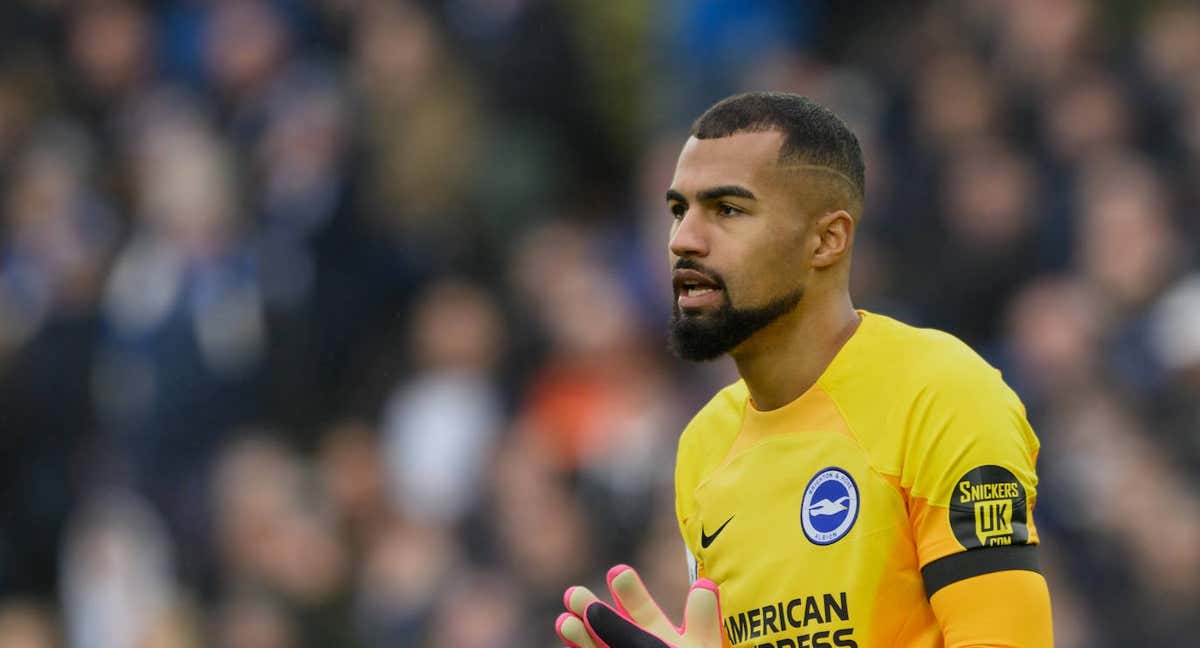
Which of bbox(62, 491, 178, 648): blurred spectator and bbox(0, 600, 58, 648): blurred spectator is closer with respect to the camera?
bbox(0, 600, 58, 648): blurred spectator

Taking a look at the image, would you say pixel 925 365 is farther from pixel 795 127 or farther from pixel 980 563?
pixel 795 127

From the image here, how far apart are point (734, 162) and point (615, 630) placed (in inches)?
37.3

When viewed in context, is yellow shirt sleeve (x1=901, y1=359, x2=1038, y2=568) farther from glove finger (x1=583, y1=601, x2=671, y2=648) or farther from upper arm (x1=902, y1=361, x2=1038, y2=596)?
glove finger (x1=583, y1=601, x2=671, y2=648)

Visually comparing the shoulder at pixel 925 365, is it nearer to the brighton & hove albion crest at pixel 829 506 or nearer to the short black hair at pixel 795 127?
the brighton & hove albion crest at pixel 829 506

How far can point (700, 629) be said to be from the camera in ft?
12.0

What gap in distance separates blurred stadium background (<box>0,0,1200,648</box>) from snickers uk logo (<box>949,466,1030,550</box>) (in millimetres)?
3415

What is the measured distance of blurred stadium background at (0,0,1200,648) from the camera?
739 centimetres

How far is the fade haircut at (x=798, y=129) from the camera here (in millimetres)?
3869

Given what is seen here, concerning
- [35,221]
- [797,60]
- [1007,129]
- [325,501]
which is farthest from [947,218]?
[35,221]

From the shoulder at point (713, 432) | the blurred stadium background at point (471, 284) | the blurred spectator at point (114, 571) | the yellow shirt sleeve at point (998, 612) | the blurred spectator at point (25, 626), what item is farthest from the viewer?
the blurred spectator at point (114, 571)

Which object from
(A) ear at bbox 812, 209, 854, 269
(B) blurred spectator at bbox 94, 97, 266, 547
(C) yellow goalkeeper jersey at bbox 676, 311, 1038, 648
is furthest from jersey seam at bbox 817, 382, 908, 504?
(B) blurred spectator at bbox 94, 97, 266, 547

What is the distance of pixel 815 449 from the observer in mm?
3816

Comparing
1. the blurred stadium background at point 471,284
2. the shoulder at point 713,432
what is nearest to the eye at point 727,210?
the shoulder at point 713,432

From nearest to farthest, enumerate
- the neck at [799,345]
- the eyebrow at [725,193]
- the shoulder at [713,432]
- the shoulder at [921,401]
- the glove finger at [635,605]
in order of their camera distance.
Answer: the shoulder at [921,401] < the glove finger at [635,605] < the eyebrow at [725,193] < the neck at [799,345] < the shoulder at [713,432]
